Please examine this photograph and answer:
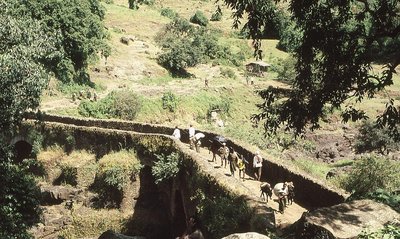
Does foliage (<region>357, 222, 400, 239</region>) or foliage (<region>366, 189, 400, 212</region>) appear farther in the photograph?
foliage (<region>366, 189, 400, 212</region>)

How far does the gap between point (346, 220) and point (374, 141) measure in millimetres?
33322

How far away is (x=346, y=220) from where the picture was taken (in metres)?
8.36

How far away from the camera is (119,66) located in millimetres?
50438

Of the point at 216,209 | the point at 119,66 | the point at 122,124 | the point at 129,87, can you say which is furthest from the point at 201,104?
the point at 216,209

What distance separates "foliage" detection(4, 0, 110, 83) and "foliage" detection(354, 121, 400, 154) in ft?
86.5

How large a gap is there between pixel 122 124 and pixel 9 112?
51.7ft

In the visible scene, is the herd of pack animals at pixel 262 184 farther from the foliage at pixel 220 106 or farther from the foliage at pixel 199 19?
the foliage at pixel 199 19

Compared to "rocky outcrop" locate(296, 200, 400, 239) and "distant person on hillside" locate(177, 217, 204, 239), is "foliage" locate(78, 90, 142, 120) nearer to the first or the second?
"distant person on hillside" locate(177, 217, 204, 239)

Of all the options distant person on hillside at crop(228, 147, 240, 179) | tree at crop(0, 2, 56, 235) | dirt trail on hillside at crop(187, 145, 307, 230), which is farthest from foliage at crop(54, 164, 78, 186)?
distant person on hillside at crop(228, 147, 240, 179)

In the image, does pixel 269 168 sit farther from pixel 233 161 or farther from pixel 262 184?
pixel 262 184

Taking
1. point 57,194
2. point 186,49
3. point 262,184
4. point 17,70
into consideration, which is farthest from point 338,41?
point 186,49

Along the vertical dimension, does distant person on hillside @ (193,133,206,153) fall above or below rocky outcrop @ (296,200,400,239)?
below

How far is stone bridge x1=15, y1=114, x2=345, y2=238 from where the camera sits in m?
15.1

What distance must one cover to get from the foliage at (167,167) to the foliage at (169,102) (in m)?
21.0
